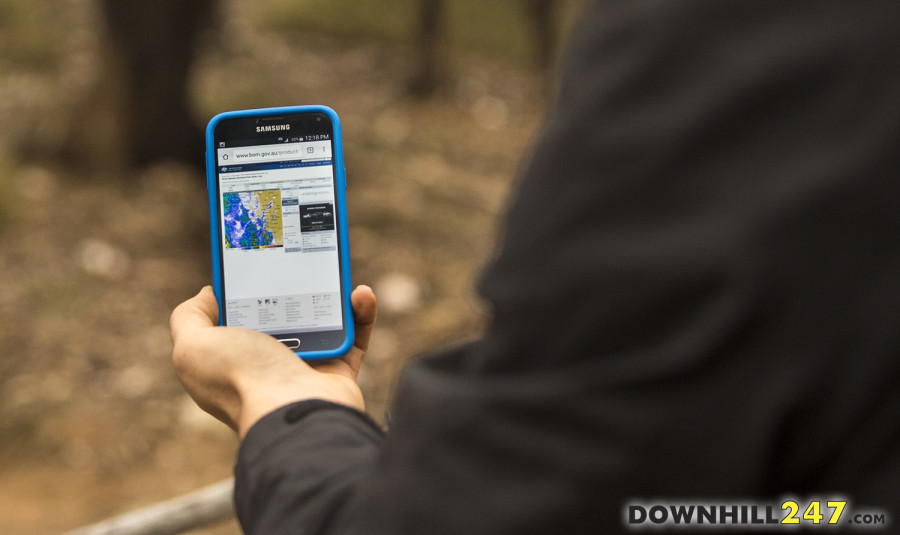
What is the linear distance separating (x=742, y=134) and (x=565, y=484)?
0.22m

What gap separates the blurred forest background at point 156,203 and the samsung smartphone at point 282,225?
1.58 meters

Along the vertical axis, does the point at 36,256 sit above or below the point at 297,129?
below

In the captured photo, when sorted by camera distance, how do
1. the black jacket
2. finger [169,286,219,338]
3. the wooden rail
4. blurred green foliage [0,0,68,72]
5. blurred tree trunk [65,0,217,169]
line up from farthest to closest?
1. blurred green foliage [0,0,68,72]
2. blurred tree trunk [65,0,217,169]
3. the wooden rail
4. finger [169,286,219,338]
5. the black jacket

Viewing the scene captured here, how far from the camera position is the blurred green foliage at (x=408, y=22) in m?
7.41

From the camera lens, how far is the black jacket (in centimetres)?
45

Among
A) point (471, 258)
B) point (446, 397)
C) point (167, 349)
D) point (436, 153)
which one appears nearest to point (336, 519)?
point (446, 397)

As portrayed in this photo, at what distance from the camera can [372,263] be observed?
4.46 meters

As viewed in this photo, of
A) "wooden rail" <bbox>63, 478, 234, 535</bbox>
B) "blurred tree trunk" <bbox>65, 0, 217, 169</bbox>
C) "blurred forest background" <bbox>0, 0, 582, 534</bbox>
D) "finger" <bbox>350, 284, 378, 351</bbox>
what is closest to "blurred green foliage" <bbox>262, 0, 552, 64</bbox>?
"blurred forest background" <bbox>0, 0, 582, 534</bbox>

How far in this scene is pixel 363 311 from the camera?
3.74 ft

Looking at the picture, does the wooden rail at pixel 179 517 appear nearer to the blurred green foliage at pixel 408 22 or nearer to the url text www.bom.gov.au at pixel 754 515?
the url text www.bom.gov.au at pixel 754 515

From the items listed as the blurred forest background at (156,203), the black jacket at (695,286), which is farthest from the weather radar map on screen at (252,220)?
the blurred forest background at (156,203)

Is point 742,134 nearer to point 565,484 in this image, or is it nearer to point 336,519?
point 565,484

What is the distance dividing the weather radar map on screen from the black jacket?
2.34 ft

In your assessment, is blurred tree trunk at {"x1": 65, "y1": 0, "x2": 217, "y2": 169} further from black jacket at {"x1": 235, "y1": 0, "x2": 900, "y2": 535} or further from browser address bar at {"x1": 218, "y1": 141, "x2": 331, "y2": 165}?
black jacket at {"x1": 235, "y1": 0, "x2": 900, "y2": 535}
